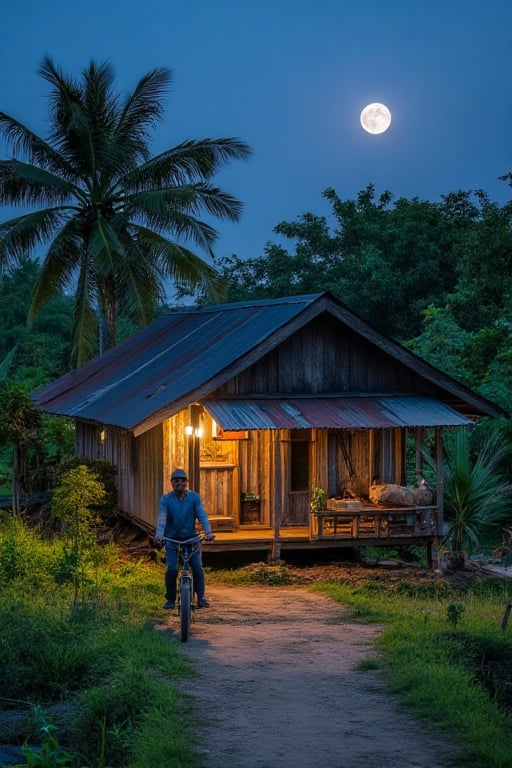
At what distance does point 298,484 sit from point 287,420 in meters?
2.94

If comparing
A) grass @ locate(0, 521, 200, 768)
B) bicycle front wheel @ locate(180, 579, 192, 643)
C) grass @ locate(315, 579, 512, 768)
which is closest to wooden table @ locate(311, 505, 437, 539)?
grass @ locate(315, 579, 512, 768)

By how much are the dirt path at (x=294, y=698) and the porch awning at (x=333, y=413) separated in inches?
159

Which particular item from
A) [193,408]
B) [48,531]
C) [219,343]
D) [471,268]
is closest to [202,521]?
[193,408]

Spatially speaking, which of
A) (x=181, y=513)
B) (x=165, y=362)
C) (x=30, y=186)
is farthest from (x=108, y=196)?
(x=181, y=513)

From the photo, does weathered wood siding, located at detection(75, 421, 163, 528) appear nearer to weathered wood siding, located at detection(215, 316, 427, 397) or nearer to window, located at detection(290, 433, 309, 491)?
weathered wood siding, located at detection(215, 316, 427, 397)

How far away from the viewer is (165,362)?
20.4 m

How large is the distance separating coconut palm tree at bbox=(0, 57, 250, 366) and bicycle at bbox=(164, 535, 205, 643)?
14.3m

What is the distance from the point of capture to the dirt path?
7734 millimetres

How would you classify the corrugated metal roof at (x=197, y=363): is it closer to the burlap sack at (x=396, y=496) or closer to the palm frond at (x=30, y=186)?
the burlap sack at (x=396, y=496)

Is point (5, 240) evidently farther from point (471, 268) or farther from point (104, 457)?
point (471, 268)

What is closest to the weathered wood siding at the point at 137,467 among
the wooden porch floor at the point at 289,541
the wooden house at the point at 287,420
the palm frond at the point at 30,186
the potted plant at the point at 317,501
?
the wooden house at the point at 287,420

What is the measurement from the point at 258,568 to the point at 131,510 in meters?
3.76

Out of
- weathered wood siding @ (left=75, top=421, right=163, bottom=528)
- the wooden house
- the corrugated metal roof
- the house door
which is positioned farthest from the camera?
the house door

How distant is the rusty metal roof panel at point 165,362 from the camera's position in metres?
17.5
